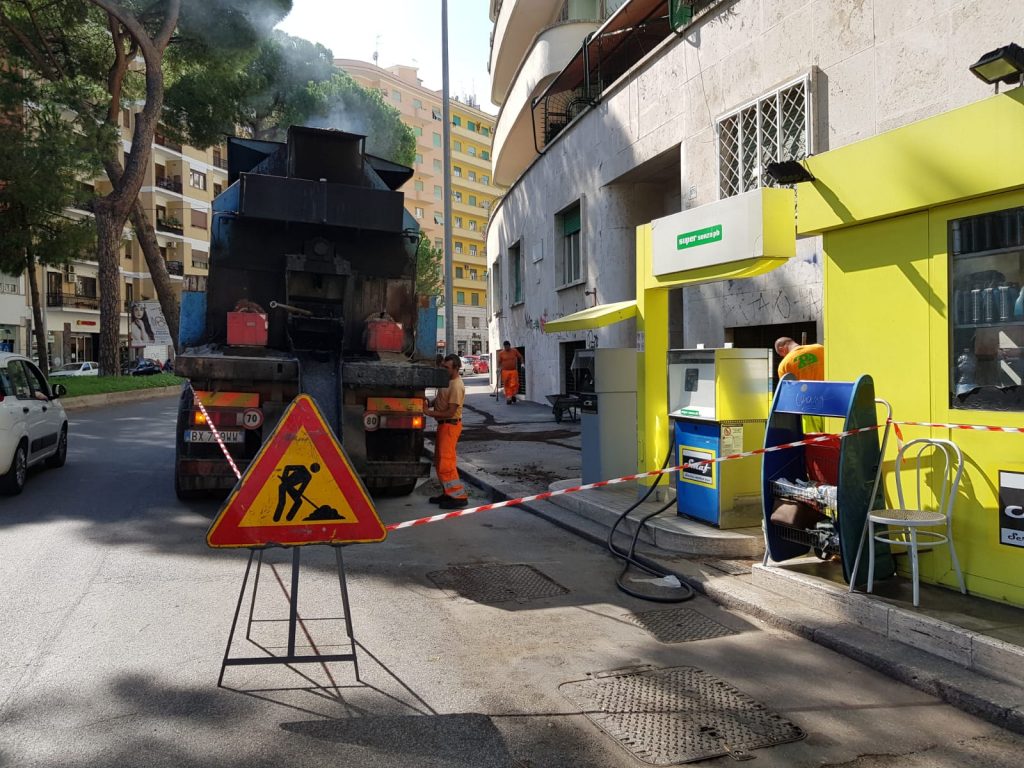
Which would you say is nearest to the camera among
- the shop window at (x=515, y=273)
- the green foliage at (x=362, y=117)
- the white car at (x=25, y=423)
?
the white car at (x=25, y=423)

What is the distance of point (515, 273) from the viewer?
2583 centimetres

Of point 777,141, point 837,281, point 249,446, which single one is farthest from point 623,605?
point 777,141

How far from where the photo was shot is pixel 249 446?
24.6 feet

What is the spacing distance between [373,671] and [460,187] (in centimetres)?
7245

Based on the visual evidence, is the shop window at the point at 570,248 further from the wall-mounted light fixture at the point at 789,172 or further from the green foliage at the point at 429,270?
the green foliage at the point at 429,270

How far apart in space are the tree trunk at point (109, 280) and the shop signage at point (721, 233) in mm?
20621

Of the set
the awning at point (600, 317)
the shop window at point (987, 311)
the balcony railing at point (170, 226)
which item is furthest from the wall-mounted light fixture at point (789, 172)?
the balcony railing at point (170, 226)

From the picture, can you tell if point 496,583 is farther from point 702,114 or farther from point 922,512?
point 702,114

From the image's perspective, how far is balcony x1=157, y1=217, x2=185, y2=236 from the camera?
50.3 m

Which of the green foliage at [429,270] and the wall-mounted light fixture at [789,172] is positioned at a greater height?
the green foliage at [429,270]

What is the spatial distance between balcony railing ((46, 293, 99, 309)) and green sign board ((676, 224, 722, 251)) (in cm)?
4609

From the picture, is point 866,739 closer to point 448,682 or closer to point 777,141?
point 448,682

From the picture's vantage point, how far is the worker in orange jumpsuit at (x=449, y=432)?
8109 millimetres

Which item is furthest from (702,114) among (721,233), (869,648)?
(869,648)
